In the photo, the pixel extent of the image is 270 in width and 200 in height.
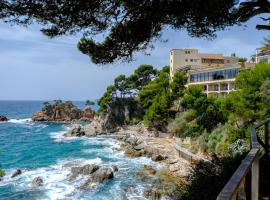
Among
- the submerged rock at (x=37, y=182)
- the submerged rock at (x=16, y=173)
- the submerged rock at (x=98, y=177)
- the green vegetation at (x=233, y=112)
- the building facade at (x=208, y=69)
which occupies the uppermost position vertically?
the building facade at (x=208, y=69)

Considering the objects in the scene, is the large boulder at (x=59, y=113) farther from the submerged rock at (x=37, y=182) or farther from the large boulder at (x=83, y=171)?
the submerged rock at (x=37, y=182)

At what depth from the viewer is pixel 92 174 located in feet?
81.9

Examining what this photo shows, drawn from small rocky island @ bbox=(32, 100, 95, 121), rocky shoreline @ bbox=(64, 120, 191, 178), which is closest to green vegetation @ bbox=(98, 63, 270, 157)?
rocky shoreline @ bbox=(64, 120, 191, 178)

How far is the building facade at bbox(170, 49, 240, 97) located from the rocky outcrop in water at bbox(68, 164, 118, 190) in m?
26.1

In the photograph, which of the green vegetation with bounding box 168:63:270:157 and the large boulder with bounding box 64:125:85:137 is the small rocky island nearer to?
the large boulder with bounding box 64:125:85:137

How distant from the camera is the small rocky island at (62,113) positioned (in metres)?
93.6

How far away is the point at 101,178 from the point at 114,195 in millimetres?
3371

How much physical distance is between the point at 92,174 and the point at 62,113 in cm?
7202

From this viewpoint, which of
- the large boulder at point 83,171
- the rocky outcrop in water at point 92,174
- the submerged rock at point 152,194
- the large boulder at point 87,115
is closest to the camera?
the submerged rock at point 152,194

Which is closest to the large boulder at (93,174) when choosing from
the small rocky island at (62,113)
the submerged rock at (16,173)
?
the submerged rock at (16,173)

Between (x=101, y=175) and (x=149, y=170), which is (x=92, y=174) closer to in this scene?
(x=101, y=175)

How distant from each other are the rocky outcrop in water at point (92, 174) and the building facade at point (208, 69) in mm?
26077

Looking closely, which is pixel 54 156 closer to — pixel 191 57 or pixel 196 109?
pixel 196 109

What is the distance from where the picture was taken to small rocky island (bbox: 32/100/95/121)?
3686 inches
